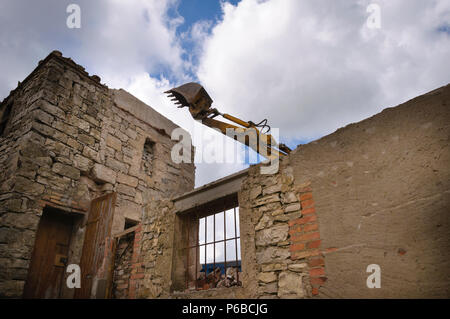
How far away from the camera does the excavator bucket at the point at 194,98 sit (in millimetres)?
5090

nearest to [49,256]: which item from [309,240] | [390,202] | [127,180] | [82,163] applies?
[82,163]

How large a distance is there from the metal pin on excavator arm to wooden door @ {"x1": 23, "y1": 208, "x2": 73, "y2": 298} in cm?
323

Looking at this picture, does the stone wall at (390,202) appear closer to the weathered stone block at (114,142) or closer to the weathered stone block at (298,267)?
the weathered stone block at (298,267)

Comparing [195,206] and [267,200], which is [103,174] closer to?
[195,206]

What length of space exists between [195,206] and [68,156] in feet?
11.0

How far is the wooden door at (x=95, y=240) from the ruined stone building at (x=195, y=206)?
0.09 ft

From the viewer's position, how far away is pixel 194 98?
508 centimetres

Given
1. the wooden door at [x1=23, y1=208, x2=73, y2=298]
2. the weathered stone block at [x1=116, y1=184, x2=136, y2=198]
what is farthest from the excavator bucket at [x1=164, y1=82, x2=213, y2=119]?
the wooden door at [x1=23, y1=208, x2=73, y2=298]

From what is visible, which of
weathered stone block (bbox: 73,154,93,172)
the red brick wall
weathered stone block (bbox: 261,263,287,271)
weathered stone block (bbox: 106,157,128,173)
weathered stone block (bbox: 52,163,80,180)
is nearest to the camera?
the red brick wall

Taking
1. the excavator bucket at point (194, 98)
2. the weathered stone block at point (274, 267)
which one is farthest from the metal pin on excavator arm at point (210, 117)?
the weathered stone block at point (274, 267)

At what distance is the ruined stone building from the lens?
8.00 feet

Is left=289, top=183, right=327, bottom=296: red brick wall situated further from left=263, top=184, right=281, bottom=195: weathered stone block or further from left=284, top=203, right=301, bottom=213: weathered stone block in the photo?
left=263, top=184, right=281, bottom=195: weathered stone block

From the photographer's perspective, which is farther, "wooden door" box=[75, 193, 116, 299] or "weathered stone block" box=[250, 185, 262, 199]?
"wooden door" box=[75, 193, 116, 299]

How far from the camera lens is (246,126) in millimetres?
4898
